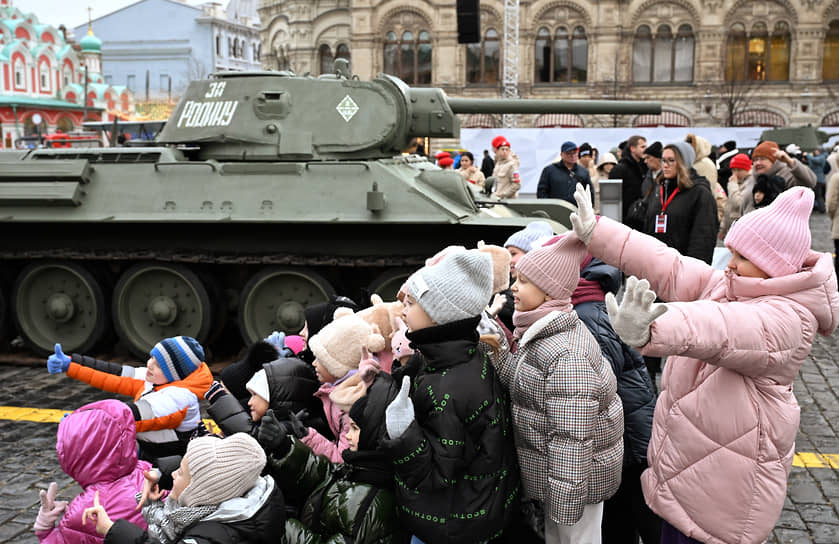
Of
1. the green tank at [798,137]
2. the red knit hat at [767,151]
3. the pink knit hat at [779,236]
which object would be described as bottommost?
the pink knit hat at [779,236]

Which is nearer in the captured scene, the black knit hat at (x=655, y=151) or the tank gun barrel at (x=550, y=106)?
the black knit hat at (x=655, y=151)

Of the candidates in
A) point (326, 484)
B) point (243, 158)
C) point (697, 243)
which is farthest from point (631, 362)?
point (243, 158)

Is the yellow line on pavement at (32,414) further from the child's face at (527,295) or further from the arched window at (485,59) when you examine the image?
the arched window at (485,59)

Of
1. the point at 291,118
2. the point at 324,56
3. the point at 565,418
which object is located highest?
the point at 324,56

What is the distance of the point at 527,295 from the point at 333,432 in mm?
1255

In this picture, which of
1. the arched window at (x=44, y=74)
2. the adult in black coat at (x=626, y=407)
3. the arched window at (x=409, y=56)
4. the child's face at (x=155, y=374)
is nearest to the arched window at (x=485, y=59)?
the arched window at (x=409, y=56)

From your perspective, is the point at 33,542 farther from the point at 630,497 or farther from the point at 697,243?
the point at 697,243

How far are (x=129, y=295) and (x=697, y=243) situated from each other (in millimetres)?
5919

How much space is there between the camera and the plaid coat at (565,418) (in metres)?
3.25

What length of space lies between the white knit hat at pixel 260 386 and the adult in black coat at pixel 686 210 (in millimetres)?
4239

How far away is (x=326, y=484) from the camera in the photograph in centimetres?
352

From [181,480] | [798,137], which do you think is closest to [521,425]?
[181,480]

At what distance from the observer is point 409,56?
139ft

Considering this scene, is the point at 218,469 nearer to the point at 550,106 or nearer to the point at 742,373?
the point at 742,373
